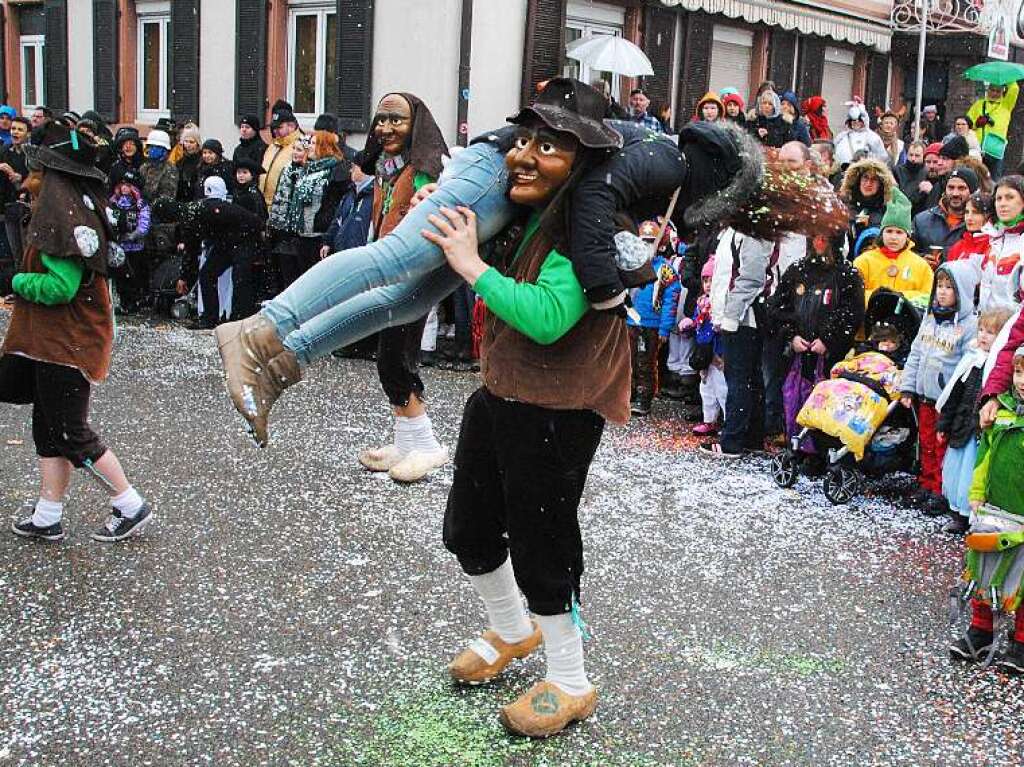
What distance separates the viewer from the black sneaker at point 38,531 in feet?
17.1

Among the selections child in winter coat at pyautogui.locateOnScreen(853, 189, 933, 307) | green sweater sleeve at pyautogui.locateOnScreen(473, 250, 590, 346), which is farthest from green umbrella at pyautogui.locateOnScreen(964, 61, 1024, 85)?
green sweater sleeve at pyautogui.locateOnScreen(473, 250, 590, 346)

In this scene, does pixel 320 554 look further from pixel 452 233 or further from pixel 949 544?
pixel 949 544

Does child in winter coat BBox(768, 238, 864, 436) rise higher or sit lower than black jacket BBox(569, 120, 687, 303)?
lower

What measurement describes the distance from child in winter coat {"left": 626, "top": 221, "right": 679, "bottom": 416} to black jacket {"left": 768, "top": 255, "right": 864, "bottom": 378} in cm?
149

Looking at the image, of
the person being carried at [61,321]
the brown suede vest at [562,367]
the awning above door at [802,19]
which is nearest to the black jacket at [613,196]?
the brown suede vest at [562,367]

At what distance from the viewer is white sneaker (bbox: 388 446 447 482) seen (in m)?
6.44

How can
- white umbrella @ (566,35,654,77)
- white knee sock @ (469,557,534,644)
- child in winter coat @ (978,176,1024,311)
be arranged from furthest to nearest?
white umbrella @ (566,35,654,77) < child in winter coat @ (978,176,1024,311) < white knee sock @ (469,557,534,644)

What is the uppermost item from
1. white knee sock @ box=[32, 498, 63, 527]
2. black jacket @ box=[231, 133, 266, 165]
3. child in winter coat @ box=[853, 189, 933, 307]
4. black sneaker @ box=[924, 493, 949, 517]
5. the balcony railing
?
the balcony railing

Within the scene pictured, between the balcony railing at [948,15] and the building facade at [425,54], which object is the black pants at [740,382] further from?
the balcony railing at [948,15]

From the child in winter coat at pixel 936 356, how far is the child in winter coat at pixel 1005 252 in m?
0.09

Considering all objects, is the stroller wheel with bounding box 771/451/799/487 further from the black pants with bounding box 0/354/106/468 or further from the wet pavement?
the black pants with bounding box 0/354/106/468

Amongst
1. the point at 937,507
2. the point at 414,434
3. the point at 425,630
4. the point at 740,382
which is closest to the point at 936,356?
the point at 937,507

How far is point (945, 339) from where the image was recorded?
21.2 ft

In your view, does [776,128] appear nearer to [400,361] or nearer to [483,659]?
[400,361]
